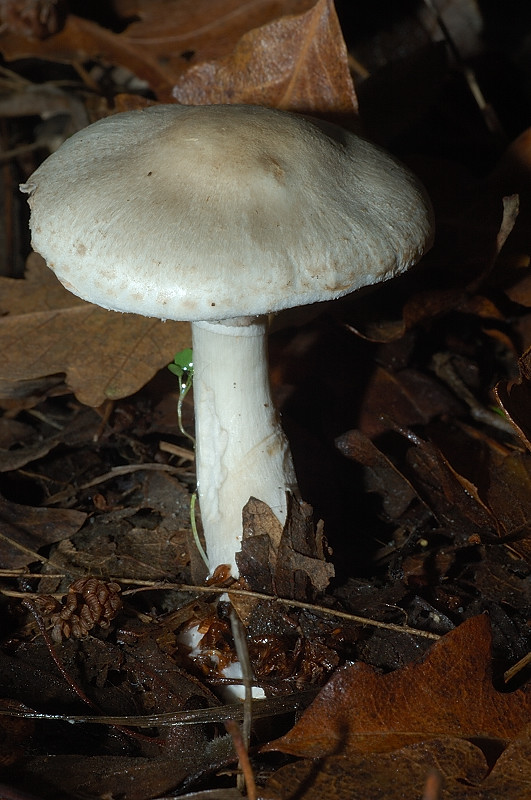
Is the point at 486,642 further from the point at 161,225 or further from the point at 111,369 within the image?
the point at 111,369

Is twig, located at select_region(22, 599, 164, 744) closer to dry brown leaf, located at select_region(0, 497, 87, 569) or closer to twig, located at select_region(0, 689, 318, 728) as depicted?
twig, located at select_region(0, 689, 318, 728)

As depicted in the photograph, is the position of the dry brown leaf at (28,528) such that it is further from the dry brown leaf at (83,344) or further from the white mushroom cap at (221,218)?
the white mushroom cap at (221,218)

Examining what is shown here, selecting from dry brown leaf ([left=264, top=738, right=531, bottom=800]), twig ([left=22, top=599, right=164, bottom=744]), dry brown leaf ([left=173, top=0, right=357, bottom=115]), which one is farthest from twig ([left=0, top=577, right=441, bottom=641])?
dry brown leaf ([left=173, top=0, right=357, bottom=115])

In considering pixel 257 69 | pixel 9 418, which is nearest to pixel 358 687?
pixel 9 418

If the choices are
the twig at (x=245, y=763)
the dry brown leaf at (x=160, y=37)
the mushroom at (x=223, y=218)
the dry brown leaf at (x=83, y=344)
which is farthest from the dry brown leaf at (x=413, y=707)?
the dry brown leaf at (x=160, y=37)

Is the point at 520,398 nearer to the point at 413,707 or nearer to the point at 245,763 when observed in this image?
the point at 413,707

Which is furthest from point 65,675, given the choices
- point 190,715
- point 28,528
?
point 28,528
